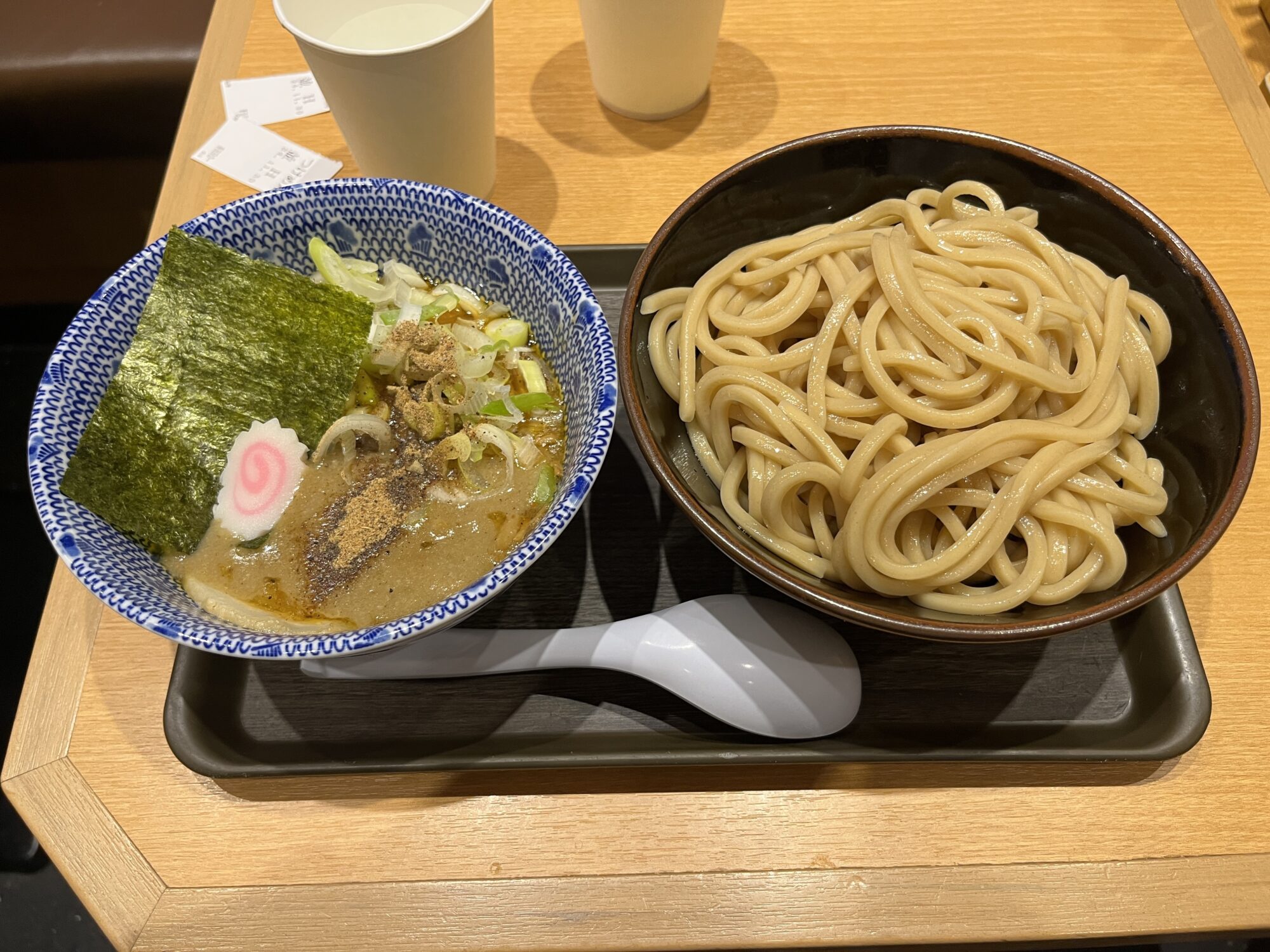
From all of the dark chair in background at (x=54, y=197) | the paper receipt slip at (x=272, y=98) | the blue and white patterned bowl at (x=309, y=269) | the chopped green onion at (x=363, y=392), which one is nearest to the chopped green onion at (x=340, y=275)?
the blue and white patterned bowl at (x=309, y=269)

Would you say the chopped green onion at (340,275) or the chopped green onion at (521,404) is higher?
the chopped green onion at (340,275)

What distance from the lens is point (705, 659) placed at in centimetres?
110

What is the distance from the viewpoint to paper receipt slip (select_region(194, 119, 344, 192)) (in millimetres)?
1739

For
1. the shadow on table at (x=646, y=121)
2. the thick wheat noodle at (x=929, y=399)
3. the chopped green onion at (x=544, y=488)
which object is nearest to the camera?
the thick wheat noodle at (x=929, y=399)

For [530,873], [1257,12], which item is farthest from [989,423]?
[1257,12]

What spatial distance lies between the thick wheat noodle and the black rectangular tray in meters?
0.19

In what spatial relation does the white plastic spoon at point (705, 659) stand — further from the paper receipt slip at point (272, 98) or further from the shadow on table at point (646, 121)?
the paper receipt slip at point (272, 98)

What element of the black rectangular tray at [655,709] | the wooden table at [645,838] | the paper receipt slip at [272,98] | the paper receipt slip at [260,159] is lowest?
the wooden table at [645,838]

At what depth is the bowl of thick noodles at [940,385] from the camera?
102 centimetres

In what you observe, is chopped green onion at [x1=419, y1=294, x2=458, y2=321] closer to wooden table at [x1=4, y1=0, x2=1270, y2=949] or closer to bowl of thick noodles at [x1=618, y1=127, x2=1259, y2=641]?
bowl of thick noodles at [x1=618, y1=127, x2=1259, y2=641]

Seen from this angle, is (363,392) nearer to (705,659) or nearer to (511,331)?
(511,331)

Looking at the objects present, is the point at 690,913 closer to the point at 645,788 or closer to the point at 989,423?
the point at 645,788

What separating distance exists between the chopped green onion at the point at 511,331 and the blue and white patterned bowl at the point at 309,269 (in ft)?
0.07

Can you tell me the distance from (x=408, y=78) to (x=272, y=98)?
0.74 m
